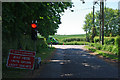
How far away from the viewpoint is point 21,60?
8203 mm

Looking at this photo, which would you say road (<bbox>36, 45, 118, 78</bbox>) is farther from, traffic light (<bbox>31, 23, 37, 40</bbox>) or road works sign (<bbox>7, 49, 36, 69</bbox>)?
traffic light (<bbox>31, 23, 37, 40</bbox>)

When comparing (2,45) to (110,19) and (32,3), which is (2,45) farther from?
(110,19)

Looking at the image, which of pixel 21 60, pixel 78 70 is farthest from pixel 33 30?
pixel 78 70

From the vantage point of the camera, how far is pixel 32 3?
7434mm

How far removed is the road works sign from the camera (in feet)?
26.8

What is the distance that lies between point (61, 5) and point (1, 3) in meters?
4.48

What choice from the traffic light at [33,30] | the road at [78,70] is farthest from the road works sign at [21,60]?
the traffic light at [33,30]

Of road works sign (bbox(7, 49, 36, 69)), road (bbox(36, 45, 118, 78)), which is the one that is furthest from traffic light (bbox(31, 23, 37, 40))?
road (bbox(36, 45, 118, 78))

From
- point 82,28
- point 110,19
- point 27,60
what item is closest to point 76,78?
point 27,60

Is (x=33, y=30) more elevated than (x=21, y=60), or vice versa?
(x=33, y=30)

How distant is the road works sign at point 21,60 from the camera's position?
817 cm

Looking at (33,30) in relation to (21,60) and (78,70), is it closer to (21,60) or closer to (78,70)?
(21,60)

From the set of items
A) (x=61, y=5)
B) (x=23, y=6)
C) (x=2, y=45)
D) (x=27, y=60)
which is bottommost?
(x=27, y=60)

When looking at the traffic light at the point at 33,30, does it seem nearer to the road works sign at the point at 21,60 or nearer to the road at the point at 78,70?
the road works sign at the point at 21,60
